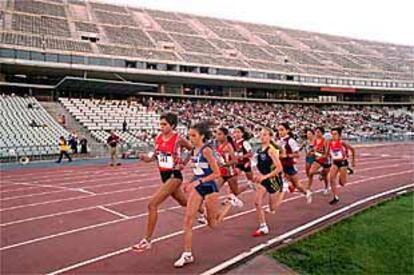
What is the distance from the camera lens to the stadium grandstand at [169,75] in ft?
119

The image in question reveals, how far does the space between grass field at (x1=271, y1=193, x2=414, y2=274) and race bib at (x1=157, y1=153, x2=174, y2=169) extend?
5.86 feet

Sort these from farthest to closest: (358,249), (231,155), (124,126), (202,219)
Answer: (124,126), (231,155), (202,219), (358,249)

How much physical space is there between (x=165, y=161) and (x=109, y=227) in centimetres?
238

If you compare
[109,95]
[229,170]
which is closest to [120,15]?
[109,95]

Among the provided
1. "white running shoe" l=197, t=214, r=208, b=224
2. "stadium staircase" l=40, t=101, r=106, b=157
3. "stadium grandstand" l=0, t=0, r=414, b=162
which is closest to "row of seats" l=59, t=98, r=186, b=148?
"stadium grandstand" l=0, t=0, r=414, b=162

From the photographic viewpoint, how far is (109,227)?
792cm

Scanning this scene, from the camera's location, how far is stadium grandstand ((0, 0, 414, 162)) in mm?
36406

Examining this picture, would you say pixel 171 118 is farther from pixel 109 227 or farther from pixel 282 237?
Result: pixel 109 227

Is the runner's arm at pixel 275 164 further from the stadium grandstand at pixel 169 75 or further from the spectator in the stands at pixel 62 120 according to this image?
the spectator in the stands at pixel 62 120

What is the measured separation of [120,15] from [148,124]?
3111 cm

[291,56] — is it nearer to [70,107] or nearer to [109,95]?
[109,95]

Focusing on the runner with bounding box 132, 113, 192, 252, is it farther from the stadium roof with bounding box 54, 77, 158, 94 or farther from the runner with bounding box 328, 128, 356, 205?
the stadium roof with bounding box 54, 77, 158, 94

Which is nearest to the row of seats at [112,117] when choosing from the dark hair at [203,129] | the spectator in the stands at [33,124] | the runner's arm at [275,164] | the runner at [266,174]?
the spectator in the stands at [33,124]

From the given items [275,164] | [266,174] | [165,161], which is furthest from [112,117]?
[165,161]
